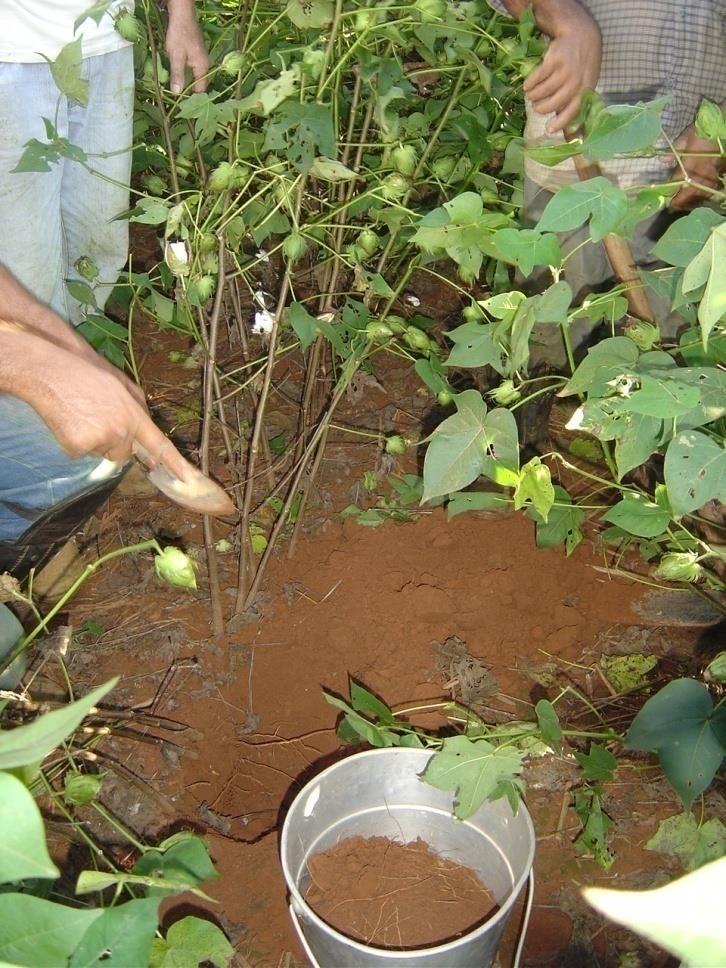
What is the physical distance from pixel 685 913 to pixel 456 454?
2.69 ft

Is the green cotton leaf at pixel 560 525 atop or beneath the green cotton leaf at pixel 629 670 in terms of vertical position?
atop

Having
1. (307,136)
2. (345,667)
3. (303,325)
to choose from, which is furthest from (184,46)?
(345,667)

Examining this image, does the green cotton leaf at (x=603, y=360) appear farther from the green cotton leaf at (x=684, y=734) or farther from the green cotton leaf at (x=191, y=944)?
the green cotton leaf at (x=191, y=944)

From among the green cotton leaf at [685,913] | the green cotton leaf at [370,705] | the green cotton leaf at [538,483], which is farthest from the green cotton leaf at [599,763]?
the green cotton leaf at [685,913]

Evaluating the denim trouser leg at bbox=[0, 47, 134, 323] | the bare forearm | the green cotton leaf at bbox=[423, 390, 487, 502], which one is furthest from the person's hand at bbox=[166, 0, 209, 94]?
the green cotton leaf at bbox=[423, 390, 487, 502]

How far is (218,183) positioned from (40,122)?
17.4 inches

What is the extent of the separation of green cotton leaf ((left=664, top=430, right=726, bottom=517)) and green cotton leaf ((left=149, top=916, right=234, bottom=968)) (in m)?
0.73

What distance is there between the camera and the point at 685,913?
1.34 ft

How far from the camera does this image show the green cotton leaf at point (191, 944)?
3.48 feet

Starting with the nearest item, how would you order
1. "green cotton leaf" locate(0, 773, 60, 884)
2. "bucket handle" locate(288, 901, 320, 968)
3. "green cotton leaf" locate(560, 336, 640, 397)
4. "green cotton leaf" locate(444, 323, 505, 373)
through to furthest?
1. "green cotton leaf" locate(0, 773, 60, 884)
2. "green cotton leaf" locate(560, 336, 640, 397)
3. "green cotton leaf" locate(444, 323, 505, 373)
4. "bucket handle" locate(288, 901, 320, 968)

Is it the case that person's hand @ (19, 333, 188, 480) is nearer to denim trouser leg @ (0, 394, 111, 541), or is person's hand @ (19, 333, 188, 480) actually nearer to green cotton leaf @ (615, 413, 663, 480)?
denim trouser leg @ (0, 394, 111, 541)

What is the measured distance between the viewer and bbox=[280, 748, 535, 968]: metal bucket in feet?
4.34

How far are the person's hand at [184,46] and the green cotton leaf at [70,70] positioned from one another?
0.99 ft

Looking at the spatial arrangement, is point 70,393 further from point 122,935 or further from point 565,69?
point 565,69
